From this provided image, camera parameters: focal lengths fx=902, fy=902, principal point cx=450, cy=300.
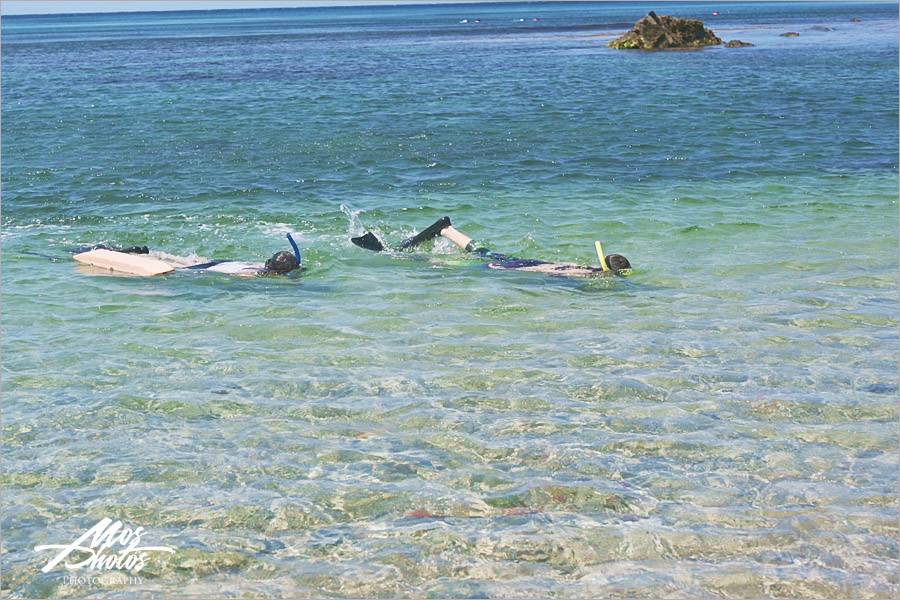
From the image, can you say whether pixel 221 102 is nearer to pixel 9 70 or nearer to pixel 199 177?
pixel 199 177

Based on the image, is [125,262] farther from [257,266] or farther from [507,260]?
[507,260]

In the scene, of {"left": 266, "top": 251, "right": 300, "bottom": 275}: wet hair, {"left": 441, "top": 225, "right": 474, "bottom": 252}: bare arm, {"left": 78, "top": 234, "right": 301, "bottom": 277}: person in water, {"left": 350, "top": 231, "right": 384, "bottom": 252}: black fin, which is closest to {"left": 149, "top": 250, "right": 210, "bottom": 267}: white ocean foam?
{"left": 78, "top": 234, "right": 301, "bottom": 277}: person in water

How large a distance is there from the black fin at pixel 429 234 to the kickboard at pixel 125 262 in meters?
4.02

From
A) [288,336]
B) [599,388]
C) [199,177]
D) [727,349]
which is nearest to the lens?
[599,388]

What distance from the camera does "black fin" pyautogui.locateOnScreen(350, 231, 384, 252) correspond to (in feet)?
52.4

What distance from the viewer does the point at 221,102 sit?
36500 mm

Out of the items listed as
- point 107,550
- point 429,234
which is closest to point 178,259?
point 429,234

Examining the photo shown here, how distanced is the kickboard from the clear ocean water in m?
0.29

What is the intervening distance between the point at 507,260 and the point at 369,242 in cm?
266

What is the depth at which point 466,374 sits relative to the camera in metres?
10.4

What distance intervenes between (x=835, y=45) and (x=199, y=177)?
169ft

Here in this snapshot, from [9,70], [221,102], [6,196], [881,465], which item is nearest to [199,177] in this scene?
[6,196]

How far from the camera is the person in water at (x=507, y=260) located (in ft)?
45.9

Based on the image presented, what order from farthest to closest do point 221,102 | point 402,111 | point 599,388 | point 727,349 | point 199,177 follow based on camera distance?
point 221,102 < point 402,111 < point 199,177 < point 727,349 < point 599,388
